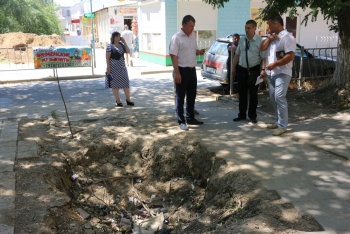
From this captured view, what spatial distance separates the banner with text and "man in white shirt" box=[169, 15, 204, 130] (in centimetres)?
1000

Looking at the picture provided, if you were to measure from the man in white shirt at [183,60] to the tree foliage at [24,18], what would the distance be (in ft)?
86.1

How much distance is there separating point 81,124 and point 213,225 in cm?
418

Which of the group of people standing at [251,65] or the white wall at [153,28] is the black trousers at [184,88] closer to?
the group of people standing at [251,65]

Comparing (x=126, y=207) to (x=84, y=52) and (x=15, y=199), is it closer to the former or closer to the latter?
(x=15, y=199)

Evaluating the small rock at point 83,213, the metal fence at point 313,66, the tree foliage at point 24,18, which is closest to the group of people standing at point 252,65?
the small rock at point 83,213

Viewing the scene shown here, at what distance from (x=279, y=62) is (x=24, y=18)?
3162cm

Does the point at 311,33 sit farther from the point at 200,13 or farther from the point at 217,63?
the point at 217,63

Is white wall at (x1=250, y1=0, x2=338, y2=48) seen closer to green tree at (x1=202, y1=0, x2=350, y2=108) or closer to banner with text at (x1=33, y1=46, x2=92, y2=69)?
banner with text at (x1=33, y1=46, x2=92, y2=69)

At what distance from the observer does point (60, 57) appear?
15.2 meters

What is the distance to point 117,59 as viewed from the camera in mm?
8352

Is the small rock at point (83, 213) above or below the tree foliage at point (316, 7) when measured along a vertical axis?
below

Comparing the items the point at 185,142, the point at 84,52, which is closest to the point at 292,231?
the point at 185,142

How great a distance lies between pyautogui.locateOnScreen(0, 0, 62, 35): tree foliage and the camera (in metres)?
30.0

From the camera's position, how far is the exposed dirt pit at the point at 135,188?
141 inches
